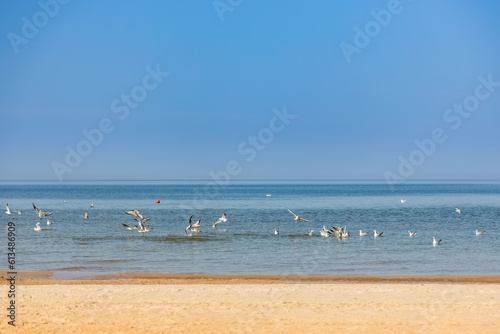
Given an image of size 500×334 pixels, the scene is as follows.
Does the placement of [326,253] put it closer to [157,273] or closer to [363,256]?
[363,256]

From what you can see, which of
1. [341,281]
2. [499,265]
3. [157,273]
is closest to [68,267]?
[157,273]
